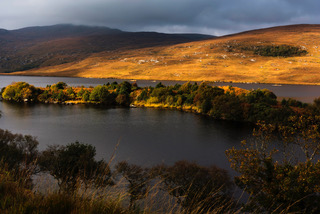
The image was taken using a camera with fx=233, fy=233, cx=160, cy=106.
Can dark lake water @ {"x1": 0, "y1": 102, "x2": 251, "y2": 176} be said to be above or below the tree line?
below

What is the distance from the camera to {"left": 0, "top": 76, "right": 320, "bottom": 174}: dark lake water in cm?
3853

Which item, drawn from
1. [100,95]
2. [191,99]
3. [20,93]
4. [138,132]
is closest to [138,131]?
[138,132]

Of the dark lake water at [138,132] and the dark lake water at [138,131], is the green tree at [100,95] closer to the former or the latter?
the dark lake water at [138,132]

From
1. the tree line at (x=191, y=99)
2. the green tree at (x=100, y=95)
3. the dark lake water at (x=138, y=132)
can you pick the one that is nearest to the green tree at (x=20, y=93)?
the tree line at (x=191, y=99)

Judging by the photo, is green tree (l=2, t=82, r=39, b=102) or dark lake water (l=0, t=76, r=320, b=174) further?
green tree (l=2, t=82, r=39, b=102)

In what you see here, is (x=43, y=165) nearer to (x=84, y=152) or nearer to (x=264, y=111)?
(x=84, y=152)

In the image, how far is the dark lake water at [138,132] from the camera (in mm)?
38531

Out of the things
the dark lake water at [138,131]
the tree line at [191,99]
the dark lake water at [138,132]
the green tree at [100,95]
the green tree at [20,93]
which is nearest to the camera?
the dark lake water at [138,132]

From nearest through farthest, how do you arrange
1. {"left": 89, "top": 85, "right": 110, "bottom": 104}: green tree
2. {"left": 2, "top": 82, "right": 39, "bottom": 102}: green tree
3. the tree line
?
the tree line
{"left": 89, "top": 85, "right": 110, "bottom": 104}: green tree
{"left": 2, "top": 82, "right": 39, "bottom": 102}: green tree

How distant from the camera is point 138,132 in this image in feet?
170

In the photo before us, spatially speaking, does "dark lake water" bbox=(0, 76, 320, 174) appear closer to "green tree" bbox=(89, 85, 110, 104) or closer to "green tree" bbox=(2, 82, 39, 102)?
"green tree" bbox=(89, 85, 110, 104)

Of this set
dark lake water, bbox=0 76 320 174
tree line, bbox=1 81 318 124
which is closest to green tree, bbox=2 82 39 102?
tree line, bbox=1 81 318 124

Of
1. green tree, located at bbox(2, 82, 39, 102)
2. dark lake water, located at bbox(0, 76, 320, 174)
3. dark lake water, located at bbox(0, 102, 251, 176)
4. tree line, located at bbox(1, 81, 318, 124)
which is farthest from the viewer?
green tree, located at bbox(2, 82, 39, 102)

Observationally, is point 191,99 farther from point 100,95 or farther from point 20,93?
point 20,93
